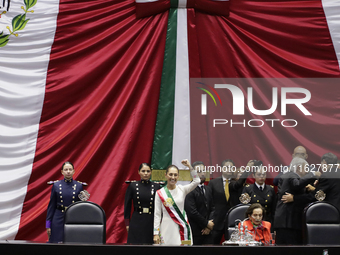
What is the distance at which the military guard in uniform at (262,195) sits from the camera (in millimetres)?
3871

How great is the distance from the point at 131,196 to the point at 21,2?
2651 millimetres

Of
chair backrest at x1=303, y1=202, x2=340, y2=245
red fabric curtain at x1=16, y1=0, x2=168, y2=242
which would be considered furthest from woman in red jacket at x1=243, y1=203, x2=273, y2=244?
red fabric curtain at x1=16, y1=0, x2=168, y2=242

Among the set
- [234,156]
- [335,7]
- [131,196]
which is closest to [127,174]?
[131,196]

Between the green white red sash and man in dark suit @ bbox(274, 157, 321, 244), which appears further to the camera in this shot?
man in dark suit @ bbox(274, 157, 321, 244)

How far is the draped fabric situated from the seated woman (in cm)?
184

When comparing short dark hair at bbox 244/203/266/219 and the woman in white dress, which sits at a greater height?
short dark hair at bbox 244/203/266/219

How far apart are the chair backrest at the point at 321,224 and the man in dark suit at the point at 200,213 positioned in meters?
1.20

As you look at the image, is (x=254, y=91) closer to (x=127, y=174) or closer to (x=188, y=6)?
(x=188, y=6)

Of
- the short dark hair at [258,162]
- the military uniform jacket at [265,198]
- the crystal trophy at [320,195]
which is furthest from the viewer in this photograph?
the short dark hair at [258,162]

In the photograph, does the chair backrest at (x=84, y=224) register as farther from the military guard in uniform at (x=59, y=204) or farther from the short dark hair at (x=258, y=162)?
the short dark hair at (x=258, y=162)

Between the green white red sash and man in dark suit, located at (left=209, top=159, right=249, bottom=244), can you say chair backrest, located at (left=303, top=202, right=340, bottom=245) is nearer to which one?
the green white red sash

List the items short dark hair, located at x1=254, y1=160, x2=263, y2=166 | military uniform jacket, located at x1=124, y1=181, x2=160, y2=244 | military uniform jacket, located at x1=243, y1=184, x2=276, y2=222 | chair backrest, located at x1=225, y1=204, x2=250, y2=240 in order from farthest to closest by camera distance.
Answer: short dark hair, located at x1=254, y1=160, x2=263, y2=166 < military uniform jacket, located at x1=124, y1=181, x2=160, y2=244 < military uniform jacket, located at x1=243, y1=184, x2=276, y2=222 < chair backrest, located at x1=225, y1=204, x2=250, y2=240

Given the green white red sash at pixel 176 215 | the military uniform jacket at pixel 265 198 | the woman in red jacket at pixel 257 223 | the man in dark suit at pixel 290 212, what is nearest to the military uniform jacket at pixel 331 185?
the man in dark suit at pixel 290 212

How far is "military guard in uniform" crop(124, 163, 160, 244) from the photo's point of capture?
3983mm
